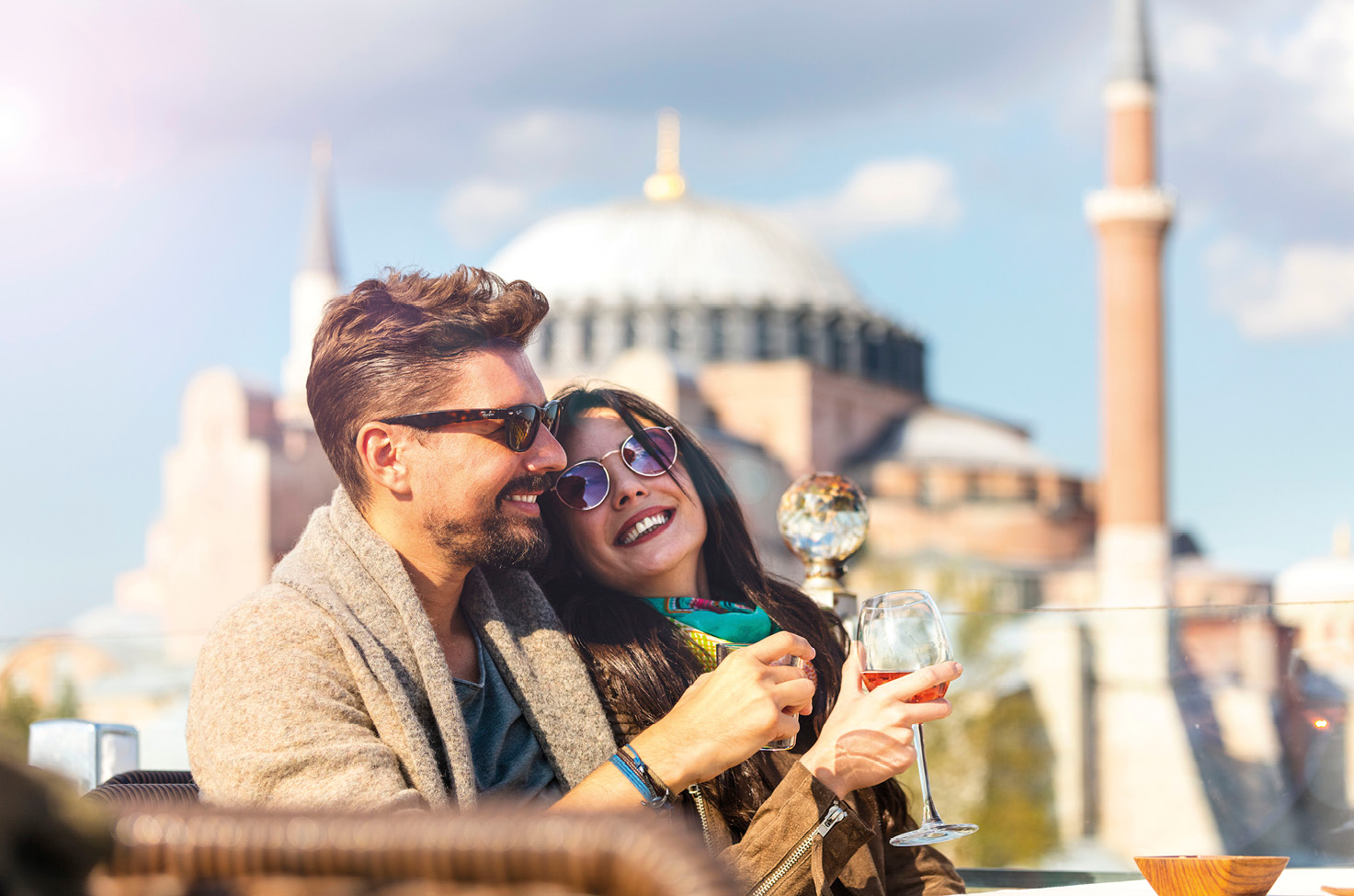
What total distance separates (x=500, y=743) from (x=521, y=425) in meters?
0.38

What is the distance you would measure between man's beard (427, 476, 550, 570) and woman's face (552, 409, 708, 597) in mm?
292

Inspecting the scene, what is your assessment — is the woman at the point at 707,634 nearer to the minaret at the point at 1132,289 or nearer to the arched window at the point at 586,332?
the minaret at the point at 1132,289

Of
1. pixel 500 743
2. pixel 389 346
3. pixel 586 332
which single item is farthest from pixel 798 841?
pixel 586 332

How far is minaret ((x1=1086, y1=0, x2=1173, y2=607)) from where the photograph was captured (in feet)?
84.2

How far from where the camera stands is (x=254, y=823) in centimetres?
61

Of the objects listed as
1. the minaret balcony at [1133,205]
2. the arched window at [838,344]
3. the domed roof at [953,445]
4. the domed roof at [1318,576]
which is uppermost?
the minaret balcony at [1133,205]

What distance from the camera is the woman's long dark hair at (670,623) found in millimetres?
1852

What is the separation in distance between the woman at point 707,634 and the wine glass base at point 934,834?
2.6 inches

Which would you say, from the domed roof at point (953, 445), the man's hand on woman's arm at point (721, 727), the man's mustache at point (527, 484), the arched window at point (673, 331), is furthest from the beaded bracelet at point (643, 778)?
the arched window at point (673, 331)

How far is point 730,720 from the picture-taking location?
4.81 feet

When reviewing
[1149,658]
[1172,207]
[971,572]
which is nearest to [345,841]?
[1149,658]

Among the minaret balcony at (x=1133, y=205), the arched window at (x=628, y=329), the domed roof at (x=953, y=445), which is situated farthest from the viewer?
the arched window at (x=628, y=329)

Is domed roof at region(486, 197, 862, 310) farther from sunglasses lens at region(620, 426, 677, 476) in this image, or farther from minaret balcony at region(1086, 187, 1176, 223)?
sunglasses lens at region(620, 426, 677, 476)

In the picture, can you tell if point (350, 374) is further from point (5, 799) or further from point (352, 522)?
point (5, 799)
